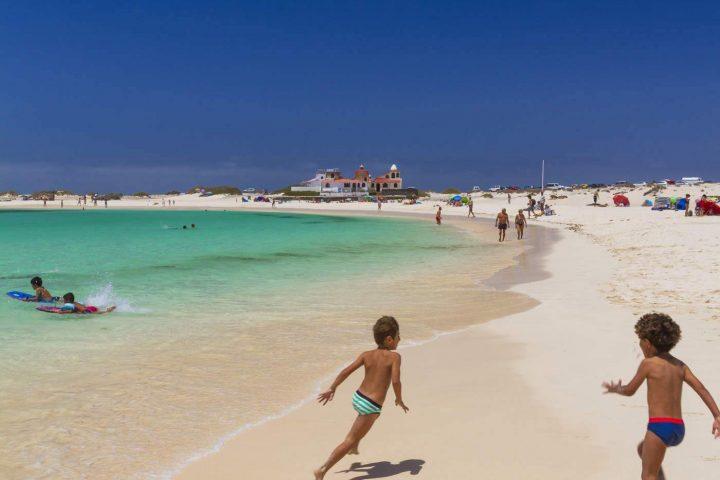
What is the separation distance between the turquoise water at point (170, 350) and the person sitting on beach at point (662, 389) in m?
4.26

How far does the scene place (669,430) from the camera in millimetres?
4008

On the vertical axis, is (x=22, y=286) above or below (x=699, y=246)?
below

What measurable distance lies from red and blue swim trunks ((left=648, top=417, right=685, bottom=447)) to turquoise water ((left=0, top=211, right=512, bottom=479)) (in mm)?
4331

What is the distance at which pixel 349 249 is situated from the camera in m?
32.1

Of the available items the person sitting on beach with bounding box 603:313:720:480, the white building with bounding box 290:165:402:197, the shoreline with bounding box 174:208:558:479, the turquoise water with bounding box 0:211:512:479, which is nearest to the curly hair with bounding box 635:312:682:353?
the person sitting on beach with bounding box 603:313:720:480

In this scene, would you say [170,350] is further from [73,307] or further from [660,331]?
[660,331]

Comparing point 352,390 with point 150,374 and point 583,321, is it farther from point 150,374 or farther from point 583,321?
point 583,321

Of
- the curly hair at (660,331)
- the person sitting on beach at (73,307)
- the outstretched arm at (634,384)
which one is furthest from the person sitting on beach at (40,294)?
the curly hair at (660,331)

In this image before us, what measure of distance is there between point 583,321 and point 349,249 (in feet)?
70.6

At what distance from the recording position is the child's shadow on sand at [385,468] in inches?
204

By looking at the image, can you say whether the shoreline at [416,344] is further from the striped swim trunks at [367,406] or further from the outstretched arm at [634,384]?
the outstretched arm at [634,384]

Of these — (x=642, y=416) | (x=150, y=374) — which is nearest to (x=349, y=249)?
(x=150, y=374)

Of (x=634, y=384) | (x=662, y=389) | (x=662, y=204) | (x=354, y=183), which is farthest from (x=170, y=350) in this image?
(x=354, y=183)

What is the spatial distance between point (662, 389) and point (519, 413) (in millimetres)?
2685
